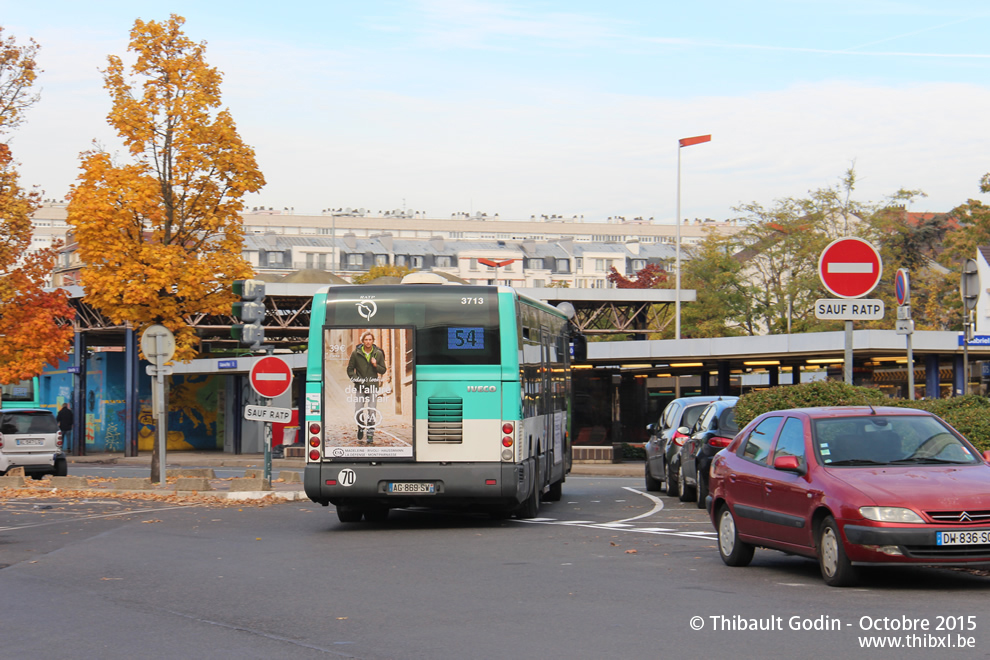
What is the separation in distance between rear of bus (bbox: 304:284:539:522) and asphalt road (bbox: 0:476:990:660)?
2.15 ft

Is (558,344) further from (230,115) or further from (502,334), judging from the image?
(230,115)

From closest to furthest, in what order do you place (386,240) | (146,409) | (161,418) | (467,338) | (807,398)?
(467,338) < (807,398) < (161,418) < (146,409) < (386,240)

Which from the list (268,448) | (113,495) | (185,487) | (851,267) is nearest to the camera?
(851,267)

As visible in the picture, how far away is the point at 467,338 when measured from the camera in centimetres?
1670

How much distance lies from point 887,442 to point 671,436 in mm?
11404

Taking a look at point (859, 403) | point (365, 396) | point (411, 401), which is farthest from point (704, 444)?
point (365, 396)

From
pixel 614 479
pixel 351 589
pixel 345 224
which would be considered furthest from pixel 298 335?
pixel 345 224

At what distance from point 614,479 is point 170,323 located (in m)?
11.2

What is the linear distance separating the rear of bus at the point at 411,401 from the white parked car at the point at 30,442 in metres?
16.4

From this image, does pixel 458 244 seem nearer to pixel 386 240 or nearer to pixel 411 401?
pixel 386 240

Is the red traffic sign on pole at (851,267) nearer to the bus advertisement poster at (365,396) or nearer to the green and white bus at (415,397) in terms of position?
the green and white bus at (415,397)

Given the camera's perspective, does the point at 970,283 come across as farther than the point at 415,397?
Yes

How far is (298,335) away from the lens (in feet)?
205

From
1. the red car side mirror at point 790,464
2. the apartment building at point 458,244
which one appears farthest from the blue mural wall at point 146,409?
the apartment building at point 458,244
